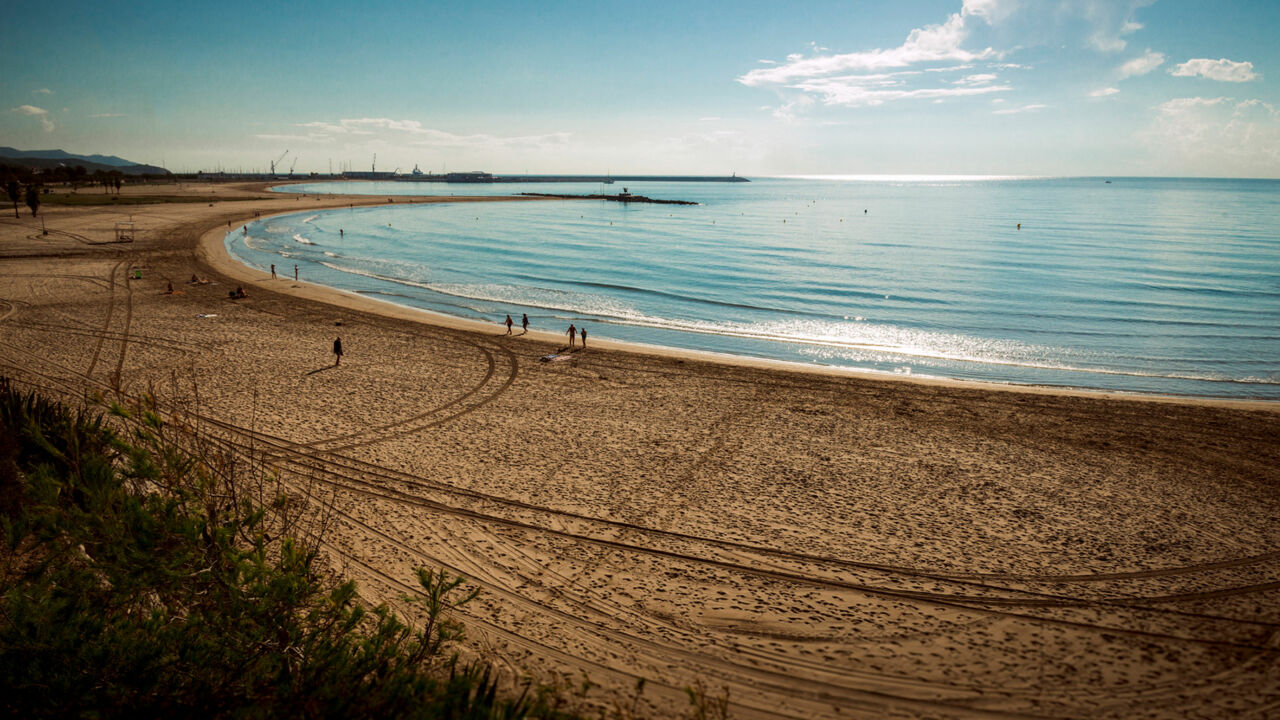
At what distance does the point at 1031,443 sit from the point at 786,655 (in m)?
13.0

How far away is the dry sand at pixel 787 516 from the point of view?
907 cm

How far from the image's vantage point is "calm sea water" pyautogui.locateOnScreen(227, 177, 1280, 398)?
29344 millimetres

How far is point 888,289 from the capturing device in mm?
46312

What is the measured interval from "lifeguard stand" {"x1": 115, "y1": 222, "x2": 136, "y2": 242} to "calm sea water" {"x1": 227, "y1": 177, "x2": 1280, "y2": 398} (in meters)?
8.03

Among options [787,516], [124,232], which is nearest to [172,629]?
[787,516]

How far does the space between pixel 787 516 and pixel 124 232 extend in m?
74.1

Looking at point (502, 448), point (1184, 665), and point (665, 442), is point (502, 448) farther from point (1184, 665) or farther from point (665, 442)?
point (1184, 665)

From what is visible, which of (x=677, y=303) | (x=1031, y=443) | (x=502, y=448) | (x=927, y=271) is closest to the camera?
(x=502, y=448)

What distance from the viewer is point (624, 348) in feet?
96.3

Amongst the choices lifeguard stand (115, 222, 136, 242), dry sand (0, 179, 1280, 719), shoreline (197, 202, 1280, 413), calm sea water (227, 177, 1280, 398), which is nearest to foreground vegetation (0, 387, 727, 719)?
dry sand (0, 179, 1280, 719)

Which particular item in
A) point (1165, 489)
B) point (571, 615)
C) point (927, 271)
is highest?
point (927, 271)

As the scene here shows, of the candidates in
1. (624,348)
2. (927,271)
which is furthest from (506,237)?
(624,348)

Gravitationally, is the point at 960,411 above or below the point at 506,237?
below

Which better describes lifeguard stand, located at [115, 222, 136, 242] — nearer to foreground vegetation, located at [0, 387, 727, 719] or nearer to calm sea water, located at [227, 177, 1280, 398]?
calm sea water, located at [227, 177, 1280, 398]
